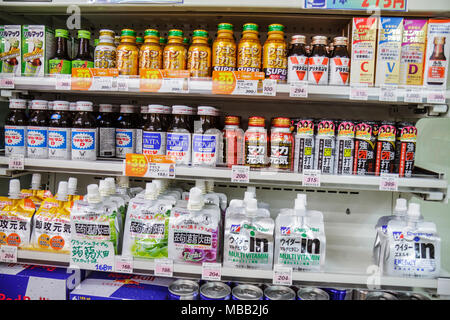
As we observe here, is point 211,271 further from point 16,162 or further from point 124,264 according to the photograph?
point 16,162

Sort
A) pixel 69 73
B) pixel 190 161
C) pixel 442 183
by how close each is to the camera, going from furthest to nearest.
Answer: pixel 69 73 → pixel 190 161 → pixel 442 183

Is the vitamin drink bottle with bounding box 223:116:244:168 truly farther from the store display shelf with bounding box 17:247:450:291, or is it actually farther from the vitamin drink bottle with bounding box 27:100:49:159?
the vitamin drink bottle with bounding box 27:100:49:159

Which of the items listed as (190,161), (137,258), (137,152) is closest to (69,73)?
(137,152)

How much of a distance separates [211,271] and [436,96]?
3.82 ft

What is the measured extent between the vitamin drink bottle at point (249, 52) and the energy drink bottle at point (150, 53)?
1.22 feet

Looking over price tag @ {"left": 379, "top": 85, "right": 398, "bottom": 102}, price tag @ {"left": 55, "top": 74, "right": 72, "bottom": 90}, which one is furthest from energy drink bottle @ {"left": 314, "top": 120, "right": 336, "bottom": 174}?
price tag @ {"left": 55, "top": 74, "right": 72, "bottom": 90}

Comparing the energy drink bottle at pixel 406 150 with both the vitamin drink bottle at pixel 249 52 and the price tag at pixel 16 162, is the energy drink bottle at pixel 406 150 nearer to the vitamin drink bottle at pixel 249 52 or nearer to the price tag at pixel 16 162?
the vitamin drink bottle at pixel 249 52

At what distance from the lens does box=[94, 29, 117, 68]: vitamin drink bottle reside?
1.58m

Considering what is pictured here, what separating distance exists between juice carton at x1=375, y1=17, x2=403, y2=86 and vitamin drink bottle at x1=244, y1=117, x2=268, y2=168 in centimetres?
53

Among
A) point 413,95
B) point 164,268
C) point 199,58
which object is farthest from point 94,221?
point 413,95

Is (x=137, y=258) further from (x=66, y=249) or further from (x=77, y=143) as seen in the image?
(x=77, y=143)

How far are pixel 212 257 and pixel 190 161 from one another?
43 cm

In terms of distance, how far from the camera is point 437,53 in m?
1.43

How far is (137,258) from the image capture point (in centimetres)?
150
